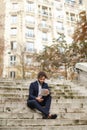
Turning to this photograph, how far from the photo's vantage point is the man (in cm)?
788

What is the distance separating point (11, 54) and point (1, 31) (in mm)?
4377

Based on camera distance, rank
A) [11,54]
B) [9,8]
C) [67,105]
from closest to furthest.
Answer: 1. [67,105]
2. [11,54]
3. [9,8]

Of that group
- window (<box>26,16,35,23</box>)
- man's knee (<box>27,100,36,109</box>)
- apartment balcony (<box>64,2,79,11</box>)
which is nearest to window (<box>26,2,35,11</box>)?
window (<box>26,16,35,23</box>)

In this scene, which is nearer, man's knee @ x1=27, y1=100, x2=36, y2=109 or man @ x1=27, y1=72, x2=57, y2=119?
man @ x1=27, y1=72, x2=57, y2=119

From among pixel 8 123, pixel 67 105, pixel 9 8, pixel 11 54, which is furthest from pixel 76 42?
pixel 9 8

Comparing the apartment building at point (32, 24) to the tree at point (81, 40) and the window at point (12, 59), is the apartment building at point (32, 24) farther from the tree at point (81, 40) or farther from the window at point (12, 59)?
the tree at point (81, 40)

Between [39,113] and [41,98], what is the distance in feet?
1.26

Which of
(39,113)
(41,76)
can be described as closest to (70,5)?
(41,76)

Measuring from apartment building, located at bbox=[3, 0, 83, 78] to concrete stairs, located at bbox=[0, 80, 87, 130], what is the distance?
1516 inches

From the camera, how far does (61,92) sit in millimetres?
10820

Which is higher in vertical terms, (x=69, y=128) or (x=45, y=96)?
(x=45, y=96)

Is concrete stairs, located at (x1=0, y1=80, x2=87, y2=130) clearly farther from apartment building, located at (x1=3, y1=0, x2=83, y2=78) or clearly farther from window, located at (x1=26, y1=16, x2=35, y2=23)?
window, located at (x1=26, y1=16, x2=35, y2=23)

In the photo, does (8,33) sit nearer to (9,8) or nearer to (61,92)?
(9,8)

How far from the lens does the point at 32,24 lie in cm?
5356
